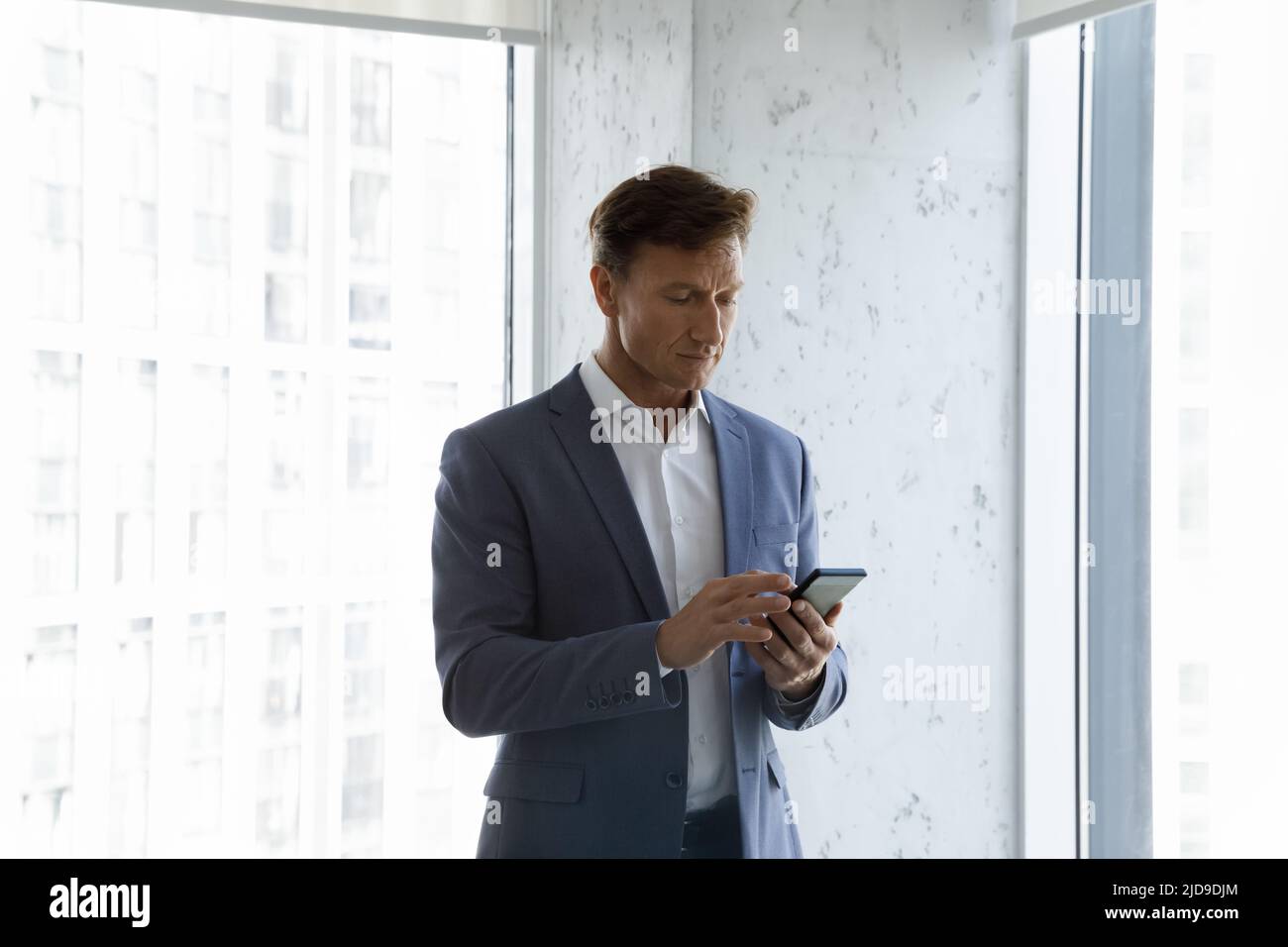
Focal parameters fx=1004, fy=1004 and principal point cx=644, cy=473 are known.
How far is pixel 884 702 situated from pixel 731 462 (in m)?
1.13

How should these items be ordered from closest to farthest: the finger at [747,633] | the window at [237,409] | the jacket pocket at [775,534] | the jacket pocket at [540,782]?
1. the finger at [747,633]
2. the jacket pocket at [540,782]
3. the jacket pocket at [775,534]
4. the window at [237,409]

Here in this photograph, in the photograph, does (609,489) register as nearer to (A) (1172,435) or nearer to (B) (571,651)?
(B) (571,651)

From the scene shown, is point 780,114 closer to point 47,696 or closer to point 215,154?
point 215,154

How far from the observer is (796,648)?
3.97ft

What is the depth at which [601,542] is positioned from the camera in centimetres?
126

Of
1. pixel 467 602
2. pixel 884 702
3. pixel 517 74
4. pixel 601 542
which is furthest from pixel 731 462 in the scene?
pixel 517 74

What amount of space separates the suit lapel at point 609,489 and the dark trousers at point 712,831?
0.25 meters

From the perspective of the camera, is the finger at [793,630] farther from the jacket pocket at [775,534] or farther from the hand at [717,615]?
the jacket pocket at [775,534]

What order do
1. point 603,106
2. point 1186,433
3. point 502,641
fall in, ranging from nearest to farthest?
1. point 502,641
2. point 603,106
3. point 1186,433

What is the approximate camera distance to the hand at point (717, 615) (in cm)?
111

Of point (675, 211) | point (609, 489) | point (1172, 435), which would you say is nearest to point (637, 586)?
point (609, 489)

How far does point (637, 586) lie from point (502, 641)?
0.18m

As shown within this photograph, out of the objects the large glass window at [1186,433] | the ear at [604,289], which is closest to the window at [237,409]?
the ear at [604,289]

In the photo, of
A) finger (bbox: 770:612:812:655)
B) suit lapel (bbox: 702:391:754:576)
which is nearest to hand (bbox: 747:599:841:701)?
finger (bbox: 770:612:812:655)
